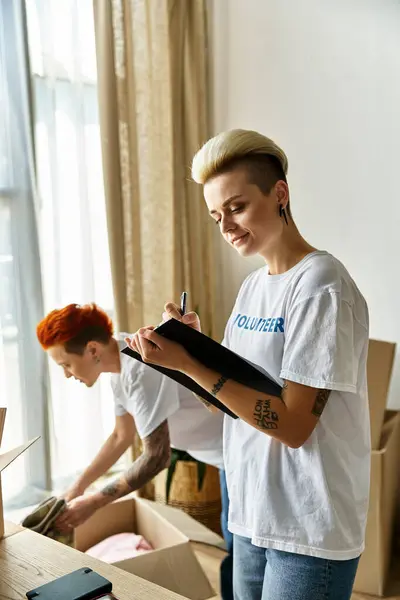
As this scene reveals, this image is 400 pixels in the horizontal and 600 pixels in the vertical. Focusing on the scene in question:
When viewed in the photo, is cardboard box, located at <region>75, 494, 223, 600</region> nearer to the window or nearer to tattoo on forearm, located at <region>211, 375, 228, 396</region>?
the window

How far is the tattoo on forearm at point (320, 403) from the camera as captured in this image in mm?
1245

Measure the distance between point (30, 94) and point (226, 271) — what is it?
1287 mm

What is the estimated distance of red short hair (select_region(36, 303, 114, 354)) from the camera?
1.99 m

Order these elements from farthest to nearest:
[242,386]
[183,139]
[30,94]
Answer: [183,139] → [30,94] → [242,386]

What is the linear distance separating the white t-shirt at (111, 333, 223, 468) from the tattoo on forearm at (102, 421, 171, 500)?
0.03 metres

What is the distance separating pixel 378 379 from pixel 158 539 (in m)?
0.96

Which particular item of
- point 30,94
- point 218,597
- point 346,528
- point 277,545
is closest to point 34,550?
point 277,545

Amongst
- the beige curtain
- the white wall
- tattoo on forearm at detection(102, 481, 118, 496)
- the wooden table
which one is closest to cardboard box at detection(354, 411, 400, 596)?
the white wall

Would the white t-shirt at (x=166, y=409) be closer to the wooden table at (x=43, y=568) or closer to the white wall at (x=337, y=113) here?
the wooden table at (x=43, y=568)

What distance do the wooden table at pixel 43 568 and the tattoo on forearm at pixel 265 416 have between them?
1.07 feet

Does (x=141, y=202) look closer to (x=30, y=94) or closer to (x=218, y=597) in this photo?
(x=30, y=94)

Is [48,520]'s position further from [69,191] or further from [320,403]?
[69,191]

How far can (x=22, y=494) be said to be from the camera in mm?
2686

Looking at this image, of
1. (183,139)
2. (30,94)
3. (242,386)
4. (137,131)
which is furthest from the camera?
(183,139)
